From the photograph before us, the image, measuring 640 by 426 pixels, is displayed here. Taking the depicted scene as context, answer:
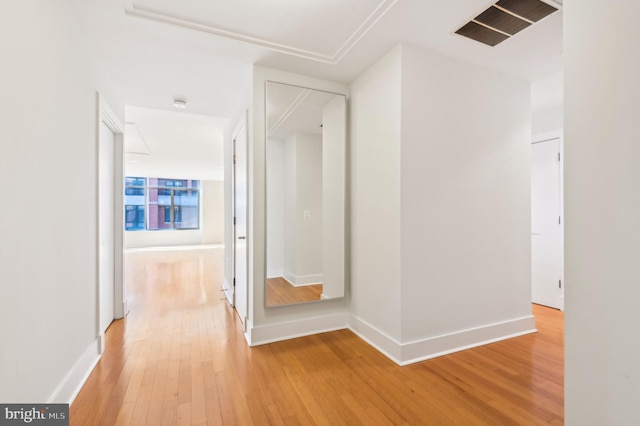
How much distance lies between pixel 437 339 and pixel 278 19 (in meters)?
2.83

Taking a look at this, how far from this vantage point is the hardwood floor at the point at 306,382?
5.27 ft

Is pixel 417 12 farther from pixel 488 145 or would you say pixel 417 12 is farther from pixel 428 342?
pixel 428 342

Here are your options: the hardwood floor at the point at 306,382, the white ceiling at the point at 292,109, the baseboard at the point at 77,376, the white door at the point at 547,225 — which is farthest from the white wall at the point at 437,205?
the baseboard at the point at 77,376

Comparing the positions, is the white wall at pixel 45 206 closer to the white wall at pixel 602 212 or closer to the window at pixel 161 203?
the white wall at pixel 602 212

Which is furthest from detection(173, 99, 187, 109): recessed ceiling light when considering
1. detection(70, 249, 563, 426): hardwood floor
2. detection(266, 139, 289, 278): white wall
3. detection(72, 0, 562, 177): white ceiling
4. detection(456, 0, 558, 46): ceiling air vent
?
detection(456, 0, 558, 46): ceiling air vent

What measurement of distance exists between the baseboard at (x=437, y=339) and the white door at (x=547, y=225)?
113cm

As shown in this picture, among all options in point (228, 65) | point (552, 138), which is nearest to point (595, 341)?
point (228, 65)

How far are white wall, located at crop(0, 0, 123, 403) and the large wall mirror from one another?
1.45 m

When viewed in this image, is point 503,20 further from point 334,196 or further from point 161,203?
point 161,203

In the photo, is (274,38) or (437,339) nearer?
(274,38)

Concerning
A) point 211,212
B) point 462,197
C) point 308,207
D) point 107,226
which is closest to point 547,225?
point 462,197

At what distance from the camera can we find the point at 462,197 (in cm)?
245

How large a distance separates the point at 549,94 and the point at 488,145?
150 cm

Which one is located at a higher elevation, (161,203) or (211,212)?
(161,203)
